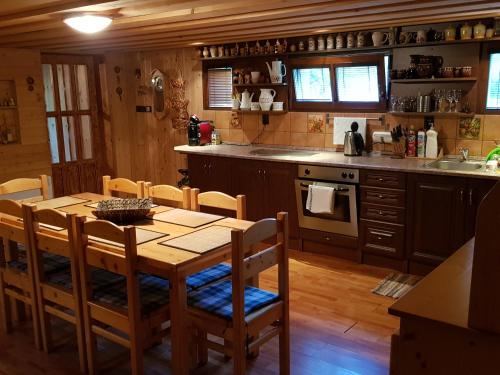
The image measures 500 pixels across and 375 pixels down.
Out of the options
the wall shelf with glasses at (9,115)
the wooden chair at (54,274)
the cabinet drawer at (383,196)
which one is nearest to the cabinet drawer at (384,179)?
the cabinet drawer at (383,196)

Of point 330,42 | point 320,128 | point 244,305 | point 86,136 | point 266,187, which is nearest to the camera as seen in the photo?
point 244,305

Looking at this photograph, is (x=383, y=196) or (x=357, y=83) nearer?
(x=383, y=196)

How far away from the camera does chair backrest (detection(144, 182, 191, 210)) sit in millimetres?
3195

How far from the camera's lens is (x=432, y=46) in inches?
164

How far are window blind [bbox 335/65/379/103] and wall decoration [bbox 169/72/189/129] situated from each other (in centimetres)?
207

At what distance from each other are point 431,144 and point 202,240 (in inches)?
100

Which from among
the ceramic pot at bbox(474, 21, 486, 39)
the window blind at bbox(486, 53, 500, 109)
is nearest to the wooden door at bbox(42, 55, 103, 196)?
the ceramic pot at bbox(474, 21, 486, 39)

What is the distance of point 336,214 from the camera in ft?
14.2

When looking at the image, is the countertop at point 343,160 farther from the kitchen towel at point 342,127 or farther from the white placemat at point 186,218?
the white placemat at point 186,218

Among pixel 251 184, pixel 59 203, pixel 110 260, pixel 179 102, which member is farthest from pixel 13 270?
pixel 179 102

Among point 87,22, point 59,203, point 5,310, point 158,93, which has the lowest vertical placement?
point 5,310

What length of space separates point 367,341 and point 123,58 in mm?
4834

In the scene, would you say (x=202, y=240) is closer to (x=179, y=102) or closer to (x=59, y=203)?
(x=59, y=203)

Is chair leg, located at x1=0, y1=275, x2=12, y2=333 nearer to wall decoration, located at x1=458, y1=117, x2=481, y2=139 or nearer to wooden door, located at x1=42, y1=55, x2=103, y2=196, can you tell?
wooden door, located at x1=42, y1=55, x2=103, y2=196
